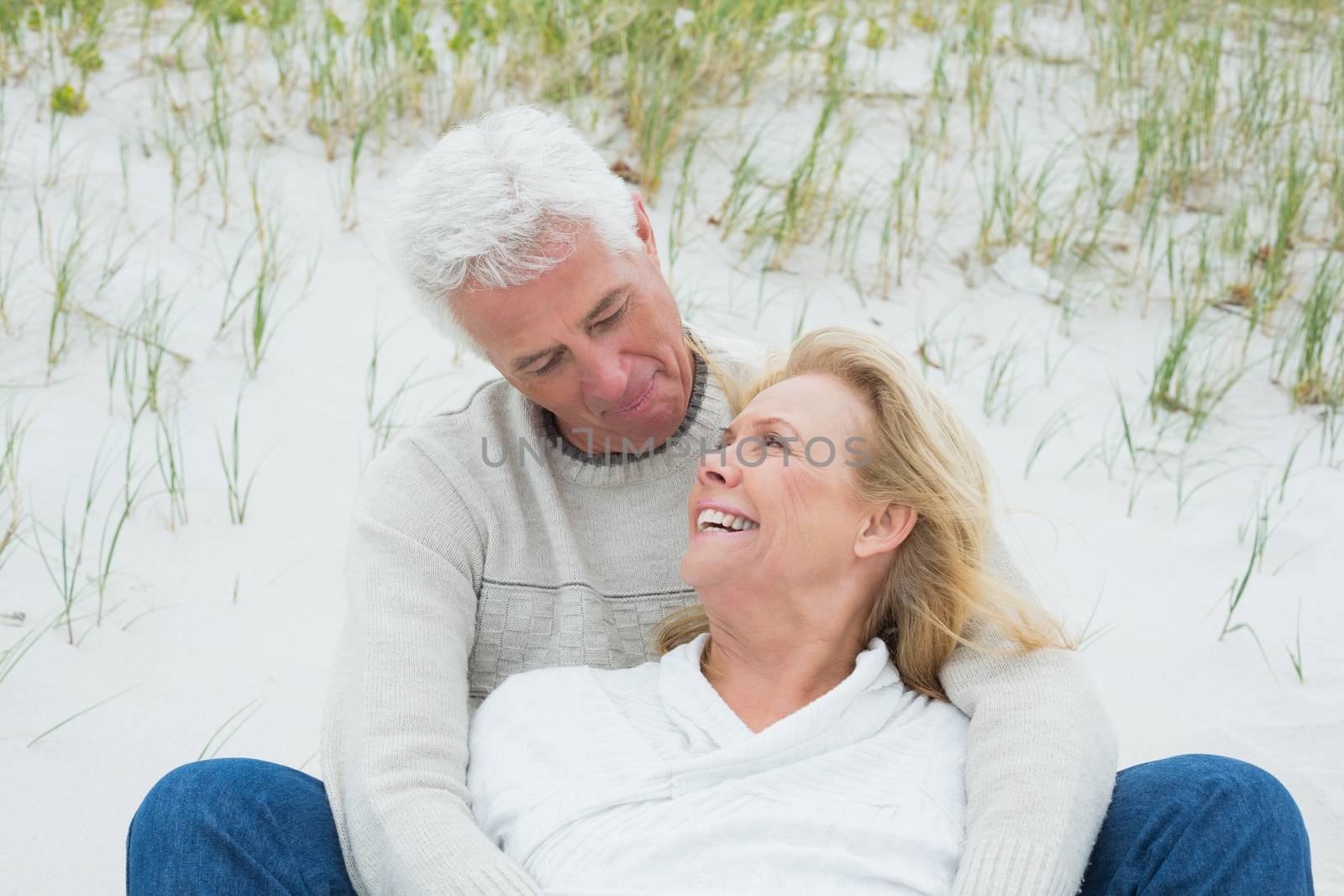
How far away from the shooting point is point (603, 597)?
246cm

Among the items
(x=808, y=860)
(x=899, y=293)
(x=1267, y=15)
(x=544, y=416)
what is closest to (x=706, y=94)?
(x=899, y=293)

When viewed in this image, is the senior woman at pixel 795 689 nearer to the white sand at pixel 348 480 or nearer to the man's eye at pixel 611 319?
the man's eye at pixel 611 319

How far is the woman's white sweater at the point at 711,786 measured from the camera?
190cm

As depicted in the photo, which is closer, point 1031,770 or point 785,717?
point 1031,770

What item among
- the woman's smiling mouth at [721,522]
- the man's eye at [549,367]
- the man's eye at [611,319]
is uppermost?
the man's eye at [611,319]

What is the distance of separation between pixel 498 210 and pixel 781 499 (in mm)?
671

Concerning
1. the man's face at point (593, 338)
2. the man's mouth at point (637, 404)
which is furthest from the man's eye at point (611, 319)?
the man's mouth at point (637, 404)

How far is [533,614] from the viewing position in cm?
239

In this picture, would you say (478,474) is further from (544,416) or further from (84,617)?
(84,617)

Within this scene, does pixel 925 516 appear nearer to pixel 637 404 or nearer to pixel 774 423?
pixel 774 423

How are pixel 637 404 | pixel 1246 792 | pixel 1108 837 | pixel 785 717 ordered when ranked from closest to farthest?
1. pixel 1246 792
2. pixel 1108 837
3. pixel 785 717
4. pixel 637 404

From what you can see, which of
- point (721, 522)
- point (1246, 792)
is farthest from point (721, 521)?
point (1246, 792)

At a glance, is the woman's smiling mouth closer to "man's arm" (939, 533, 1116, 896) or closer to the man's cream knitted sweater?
the man's cream knitted sweater

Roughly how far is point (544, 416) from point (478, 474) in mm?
198
